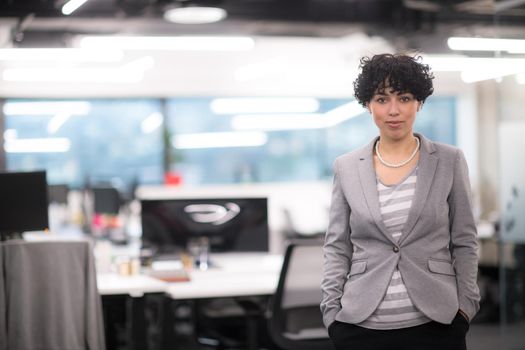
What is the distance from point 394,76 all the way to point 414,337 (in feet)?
2.56

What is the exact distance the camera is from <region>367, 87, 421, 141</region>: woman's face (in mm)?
2395

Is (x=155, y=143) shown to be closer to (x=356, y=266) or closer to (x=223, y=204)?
(x=223, y=204)

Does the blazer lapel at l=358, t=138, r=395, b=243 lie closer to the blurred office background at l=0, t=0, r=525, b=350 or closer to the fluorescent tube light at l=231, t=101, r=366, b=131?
the blurred office background at l=0, t=0, r=525, b=350

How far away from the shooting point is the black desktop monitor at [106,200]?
28.1 ft

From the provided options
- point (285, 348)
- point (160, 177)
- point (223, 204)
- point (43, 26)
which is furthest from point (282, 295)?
point (160, 177)

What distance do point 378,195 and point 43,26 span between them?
22.3 feet

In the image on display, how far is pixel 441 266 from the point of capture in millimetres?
2359

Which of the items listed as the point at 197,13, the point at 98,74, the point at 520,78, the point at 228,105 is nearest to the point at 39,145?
the point at 98,74

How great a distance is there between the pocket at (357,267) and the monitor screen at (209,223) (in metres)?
2.58

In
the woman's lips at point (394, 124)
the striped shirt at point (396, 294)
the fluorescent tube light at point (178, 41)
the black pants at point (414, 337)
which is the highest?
the fluorescent tube light at point (178, 41)

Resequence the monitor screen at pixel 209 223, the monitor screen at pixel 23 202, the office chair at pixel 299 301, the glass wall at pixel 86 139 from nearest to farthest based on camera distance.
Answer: the office chair at pixel 299 301, the monitor screen at pixel 23 202, the monitor screen at pixel 209 223, the glass wall at pixel 86 139

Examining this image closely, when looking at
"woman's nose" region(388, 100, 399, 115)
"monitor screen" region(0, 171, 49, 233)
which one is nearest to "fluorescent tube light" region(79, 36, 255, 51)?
"monitor screen" region(0, 171, 49, 233)

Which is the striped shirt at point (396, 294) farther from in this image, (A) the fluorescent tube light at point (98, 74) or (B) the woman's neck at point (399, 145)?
(A) the fluorescent tube light at point (98, 74)

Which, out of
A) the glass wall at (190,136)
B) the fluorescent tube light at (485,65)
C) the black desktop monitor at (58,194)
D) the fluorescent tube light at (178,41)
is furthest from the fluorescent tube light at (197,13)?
the glass wall at (190,136)
